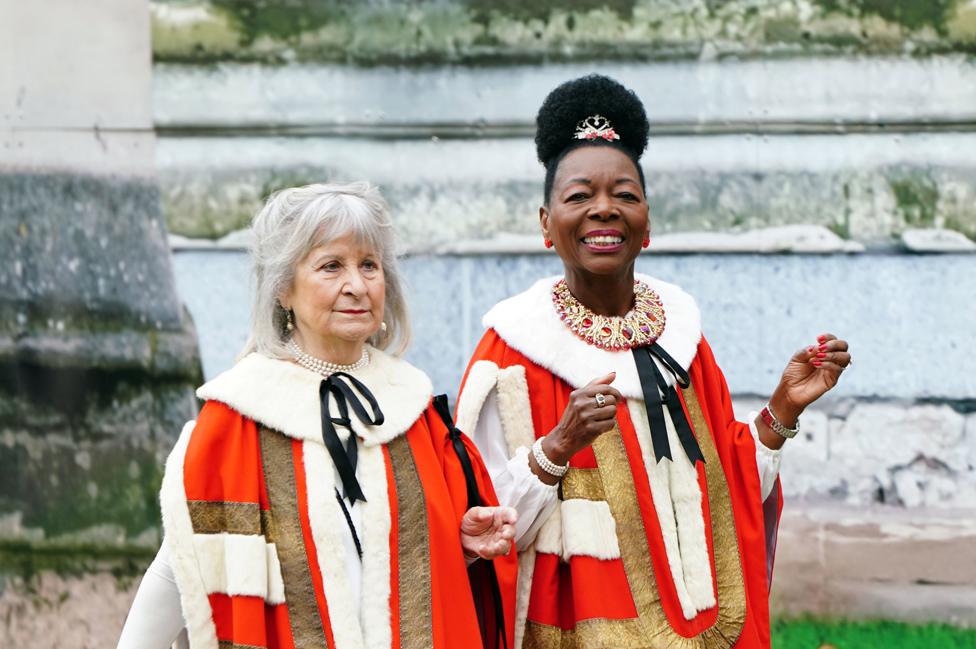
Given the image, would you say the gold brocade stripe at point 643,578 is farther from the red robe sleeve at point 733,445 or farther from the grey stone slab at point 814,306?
the grey stone slab at point 814,306

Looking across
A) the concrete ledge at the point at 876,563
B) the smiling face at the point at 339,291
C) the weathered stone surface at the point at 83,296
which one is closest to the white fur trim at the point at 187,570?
the smiling face at the point at 339,291

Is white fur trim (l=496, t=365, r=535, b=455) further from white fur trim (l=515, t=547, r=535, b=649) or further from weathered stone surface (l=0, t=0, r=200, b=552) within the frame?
weathered stone surface (l=0, t=0, r=200, b=552)

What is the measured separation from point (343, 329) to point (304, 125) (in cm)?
246

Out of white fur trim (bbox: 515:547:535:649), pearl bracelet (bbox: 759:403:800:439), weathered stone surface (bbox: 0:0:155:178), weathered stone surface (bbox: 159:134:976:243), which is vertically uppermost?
weathered stone surface (bbox: 0:0:155:178)

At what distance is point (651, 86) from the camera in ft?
16.3

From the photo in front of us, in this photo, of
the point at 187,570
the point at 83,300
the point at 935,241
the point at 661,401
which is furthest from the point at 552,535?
the point at 83,300

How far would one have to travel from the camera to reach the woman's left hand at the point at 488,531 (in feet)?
9.35

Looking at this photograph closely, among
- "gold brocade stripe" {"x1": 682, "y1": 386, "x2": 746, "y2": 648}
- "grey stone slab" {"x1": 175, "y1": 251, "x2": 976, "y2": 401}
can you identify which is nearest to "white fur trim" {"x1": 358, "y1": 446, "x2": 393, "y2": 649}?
"gold brocade stripe" {"x1": 682, "y1": 386, "x2": 746, "y2": 648}

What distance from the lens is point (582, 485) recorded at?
319 centimetres

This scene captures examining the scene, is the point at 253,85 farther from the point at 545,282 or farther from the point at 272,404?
the point at 272,404

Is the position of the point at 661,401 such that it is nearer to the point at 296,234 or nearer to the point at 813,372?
the point at 813,372

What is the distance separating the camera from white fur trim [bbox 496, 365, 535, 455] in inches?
126

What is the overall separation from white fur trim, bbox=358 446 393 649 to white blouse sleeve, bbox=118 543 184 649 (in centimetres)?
41

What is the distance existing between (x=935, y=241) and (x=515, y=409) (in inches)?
95.4
